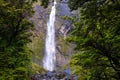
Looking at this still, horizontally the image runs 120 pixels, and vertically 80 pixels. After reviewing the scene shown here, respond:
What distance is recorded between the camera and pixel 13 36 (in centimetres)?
1738

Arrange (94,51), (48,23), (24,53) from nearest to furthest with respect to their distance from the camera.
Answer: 1. (94,51)
2. (24,53)
3. (48,23)

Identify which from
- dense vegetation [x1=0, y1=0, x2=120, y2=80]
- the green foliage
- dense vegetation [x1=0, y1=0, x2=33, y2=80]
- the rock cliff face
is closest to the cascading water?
the rock cliff face

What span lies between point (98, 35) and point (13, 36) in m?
7.57

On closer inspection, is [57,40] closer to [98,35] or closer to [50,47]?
[50,47]

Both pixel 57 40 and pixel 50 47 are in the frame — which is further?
pixel 57 40

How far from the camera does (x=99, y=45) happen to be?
1102 centimetres

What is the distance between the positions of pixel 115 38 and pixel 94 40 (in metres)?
0.92

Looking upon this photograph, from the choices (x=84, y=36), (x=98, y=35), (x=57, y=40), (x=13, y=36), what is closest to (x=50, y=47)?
(x=57, y=40)

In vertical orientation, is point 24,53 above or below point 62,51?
above

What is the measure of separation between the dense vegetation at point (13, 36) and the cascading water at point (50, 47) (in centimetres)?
5490

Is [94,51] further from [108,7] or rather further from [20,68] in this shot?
[20,68]

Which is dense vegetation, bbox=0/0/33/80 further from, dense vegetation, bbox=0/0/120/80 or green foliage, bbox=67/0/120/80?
green foliage, bbox=67/0/120/80

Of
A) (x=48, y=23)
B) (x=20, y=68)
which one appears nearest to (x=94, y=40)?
A: (x=20, y=68)

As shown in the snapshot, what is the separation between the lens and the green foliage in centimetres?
913
